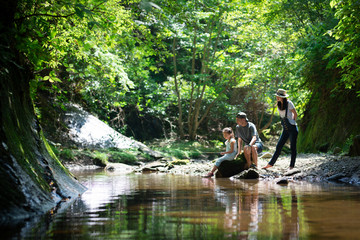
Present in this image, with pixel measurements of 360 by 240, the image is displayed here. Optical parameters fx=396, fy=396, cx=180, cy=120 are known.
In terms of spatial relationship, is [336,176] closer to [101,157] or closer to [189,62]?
[101,157]

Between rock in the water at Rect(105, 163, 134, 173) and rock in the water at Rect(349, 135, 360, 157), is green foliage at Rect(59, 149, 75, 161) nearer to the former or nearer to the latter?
rock in the water at Rect(105, 163, 134, 173)

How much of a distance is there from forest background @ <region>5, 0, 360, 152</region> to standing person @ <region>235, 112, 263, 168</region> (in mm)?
2473

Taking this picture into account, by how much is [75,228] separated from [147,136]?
74.4 ft

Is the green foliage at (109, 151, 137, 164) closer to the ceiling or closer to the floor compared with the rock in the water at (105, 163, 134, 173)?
closer to the ceiling

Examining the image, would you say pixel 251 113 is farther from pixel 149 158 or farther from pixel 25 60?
pixel 25 60

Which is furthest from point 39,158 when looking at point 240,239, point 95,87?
point 95,87

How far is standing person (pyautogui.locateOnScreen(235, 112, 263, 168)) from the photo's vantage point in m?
10.1

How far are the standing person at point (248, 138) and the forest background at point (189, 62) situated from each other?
2.47m

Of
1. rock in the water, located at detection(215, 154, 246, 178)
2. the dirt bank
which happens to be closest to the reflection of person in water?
the dirt bank

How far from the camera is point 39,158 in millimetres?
5473

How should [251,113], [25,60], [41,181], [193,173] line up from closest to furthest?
[41,181]
[25,60]
[193,173]
[251,113]

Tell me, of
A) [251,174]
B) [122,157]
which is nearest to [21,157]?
[251,174]

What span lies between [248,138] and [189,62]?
1896cm

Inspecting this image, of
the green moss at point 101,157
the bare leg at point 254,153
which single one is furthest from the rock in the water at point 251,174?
the green moss at point 101,157
